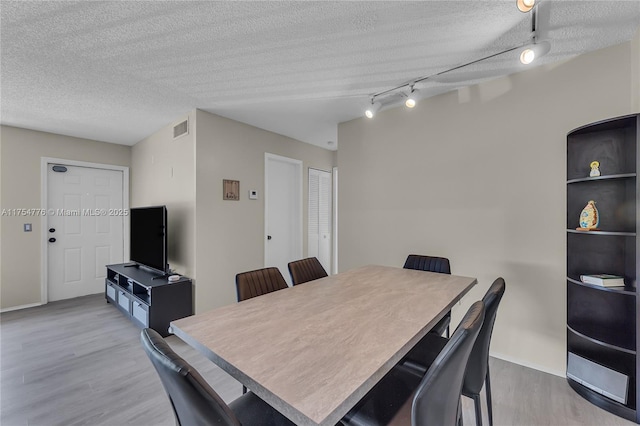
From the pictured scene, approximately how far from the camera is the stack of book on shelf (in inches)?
72.4

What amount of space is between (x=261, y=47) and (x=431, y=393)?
7.44 feet

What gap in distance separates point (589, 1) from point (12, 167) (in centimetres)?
620

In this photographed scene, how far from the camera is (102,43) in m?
1.95

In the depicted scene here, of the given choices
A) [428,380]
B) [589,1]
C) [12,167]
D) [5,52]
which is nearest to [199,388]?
[428,380]

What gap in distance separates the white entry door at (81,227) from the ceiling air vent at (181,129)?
201 centimetres

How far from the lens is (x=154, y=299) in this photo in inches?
113

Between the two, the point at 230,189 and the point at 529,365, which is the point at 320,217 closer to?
the point at 230,189

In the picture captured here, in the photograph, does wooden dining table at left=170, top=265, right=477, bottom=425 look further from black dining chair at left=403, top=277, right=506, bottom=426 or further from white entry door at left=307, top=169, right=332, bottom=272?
white entry door at left=307, top=169, right=332, bottom=272

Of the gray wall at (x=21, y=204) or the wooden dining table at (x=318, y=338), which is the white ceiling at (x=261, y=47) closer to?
the gray wall at (x=21, y=204)

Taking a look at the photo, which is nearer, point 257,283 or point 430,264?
point 257,283

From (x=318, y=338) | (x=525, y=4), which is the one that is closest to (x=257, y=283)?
(x=318, y=338)

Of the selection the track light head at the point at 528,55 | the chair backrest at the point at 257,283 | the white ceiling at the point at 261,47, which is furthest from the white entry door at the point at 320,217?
the track light head at the point at 528,55

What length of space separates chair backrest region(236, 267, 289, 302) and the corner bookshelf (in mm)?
2181

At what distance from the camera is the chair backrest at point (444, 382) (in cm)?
Result: 82
